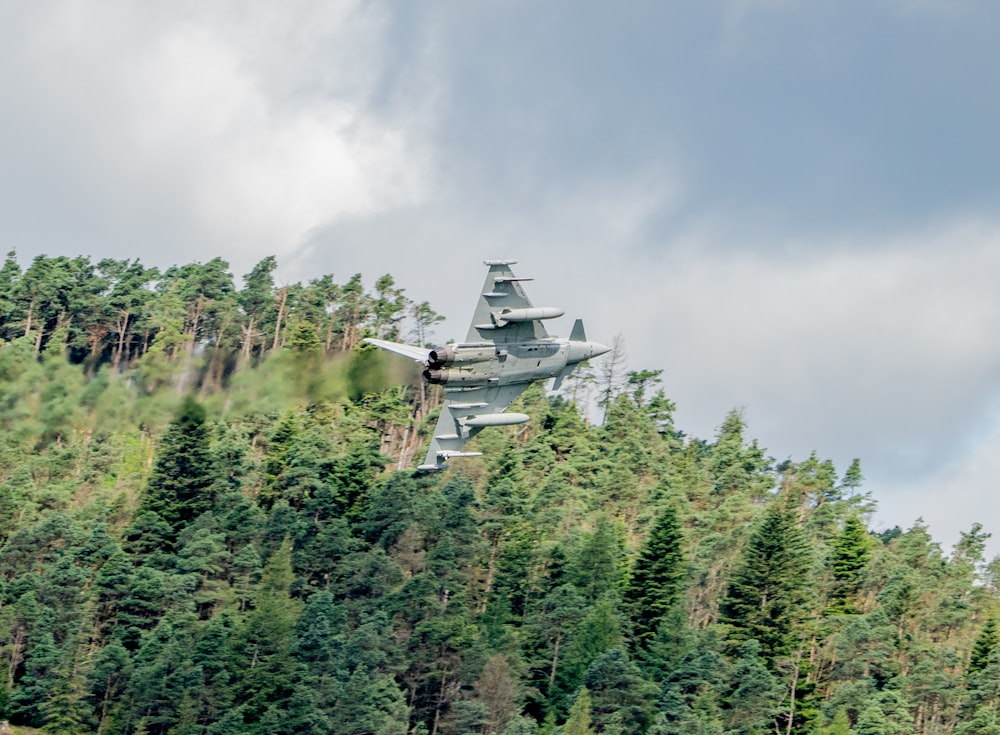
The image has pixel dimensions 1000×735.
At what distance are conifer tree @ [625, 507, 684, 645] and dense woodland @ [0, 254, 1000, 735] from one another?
6.5 inches

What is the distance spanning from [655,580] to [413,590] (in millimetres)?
16480

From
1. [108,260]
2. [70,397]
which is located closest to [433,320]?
[108,260]

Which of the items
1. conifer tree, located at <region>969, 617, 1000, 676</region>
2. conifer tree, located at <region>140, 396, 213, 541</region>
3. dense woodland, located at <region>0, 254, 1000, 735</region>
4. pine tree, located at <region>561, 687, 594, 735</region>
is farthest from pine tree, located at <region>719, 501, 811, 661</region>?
conifer tree, located at <region>140, 396, 213, 541</region>

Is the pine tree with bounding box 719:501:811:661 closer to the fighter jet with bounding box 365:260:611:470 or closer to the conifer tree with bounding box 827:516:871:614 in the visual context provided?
the conifer tree with bounding box 827:516:871:614

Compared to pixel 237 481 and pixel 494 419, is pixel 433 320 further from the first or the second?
pixel 494 419

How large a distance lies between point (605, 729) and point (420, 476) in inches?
1089

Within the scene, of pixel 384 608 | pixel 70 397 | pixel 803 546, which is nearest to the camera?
pixel 70 397

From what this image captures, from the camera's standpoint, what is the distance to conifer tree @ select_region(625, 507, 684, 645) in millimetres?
112250

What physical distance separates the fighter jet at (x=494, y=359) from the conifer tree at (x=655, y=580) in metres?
46.5

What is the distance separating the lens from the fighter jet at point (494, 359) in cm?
6462

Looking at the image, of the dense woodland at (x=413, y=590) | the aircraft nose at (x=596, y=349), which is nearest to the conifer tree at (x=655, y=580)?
the dense woodland at (x=413, y=590)

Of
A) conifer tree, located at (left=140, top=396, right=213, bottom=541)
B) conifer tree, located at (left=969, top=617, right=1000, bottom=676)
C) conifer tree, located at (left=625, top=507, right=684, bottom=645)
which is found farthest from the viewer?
conifer tree, located at (left=140, top=396, right=213, bottom=541)

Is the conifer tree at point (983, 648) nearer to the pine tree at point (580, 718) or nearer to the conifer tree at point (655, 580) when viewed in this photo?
the conifer tree at point (655, 580)

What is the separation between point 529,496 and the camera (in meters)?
130
